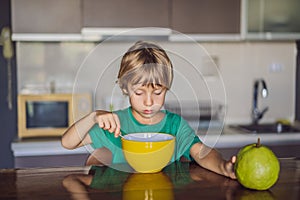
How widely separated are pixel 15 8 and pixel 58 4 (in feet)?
0.83

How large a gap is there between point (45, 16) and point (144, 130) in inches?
57.6

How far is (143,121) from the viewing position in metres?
1.24

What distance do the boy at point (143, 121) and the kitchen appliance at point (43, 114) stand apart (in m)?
1.23

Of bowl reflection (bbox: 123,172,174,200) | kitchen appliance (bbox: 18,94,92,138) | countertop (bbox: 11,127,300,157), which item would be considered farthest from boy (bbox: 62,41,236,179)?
kitchen appliance (bbox: 18,94,92,138)

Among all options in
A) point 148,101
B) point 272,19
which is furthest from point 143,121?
point 272,19

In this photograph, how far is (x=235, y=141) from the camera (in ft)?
8.18

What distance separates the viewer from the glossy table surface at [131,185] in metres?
0.90

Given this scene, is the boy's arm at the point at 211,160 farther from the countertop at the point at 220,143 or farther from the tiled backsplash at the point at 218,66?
the tiled backsplash at the point at 218,66

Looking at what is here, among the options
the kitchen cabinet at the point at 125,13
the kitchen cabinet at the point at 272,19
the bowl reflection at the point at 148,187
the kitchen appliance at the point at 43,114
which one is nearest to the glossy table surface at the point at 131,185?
the bowl reflection at the point at 148,187

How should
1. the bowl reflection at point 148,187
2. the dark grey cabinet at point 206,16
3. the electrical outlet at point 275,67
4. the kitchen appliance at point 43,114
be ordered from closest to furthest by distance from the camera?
1. the bowl reflection at point 148,187
2. the kitchen appliance at point 43,114
3. the dark grey cabinet at point 206,16
4. the electrical outlet at point 275,67

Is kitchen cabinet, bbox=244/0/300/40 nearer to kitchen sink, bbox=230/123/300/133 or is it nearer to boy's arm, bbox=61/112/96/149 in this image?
kitchen sink, bbox=230/123/300/133

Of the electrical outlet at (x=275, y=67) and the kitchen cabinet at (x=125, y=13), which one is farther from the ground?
the kitchen cabinet at (x=125, y=13)

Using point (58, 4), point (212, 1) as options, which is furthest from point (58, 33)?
point (212, 1)

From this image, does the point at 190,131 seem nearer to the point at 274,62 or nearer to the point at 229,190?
the point at 229,190
